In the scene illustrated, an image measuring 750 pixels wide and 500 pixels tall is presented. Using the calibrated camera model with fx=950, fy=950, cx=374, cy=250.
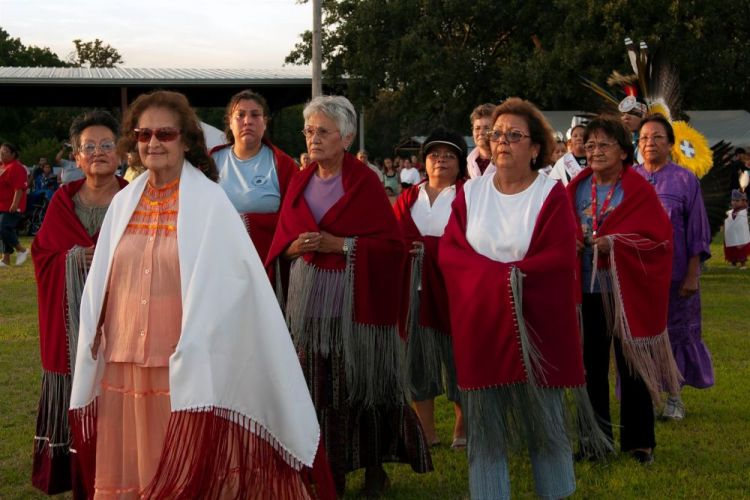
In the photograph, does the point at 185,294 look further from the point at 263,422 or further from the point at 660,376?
the point at 660,376

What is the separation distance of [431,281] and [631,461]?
154cm

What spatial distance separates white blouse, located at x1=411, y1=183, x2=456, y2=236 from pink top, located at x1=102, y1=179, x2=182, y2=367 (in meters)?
2.18

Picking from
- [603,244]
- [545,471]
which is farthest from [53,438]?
[603,244]

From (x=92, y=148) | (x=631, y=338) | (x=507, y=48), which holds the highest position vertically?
(x=507, y=48)

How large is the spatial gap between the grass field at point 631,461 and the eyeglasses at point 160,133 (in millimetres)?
2208

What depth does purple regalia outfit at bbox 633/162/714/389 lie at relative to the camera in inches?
246

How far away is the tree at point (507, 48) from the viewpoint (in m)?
25.1

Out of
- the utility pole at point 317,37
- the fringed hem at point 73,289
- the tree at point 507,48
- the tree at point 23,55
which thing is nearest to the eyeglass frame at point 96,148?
the fringed hem at point 73,289

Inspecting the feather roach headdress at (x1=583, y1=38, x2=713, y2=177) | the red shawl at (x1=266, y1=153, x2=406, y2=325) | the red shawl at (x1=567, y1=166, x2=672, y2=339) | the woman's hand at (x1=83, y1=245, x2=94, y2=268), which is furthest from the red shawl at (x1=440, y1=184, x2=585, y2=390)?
the feather roach headdress at (x1=583, y1=38, x2=713, y2=177)

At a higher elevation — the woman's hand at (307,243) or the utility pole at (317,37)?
the utility pole at (317,37)

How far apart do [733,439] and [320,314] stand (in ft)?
9.46

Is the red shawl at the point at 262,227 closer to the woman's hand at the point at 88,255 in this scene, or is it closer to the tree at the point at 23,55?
the woman's hand at the point at 88,255

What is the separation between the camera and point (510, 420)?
14.2 ft

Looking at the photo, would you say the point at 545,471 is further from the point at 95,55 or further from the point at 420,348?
the point at 95,55
